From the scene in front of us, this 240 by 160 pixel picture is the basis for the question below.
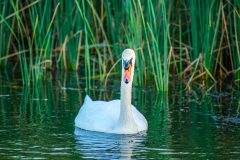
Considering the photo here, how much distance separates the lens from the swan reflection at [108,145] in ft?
25.3

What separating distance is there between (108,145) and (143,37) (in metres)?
5.27

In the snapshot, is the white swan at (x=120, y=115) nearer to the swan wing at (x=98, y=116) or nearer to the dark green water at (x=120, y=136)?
the swan wing at (x=98, y=116)

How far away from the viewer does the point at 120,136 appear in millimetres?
9031

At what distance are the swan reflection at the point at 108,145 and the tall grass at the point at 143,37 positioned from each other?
2966 mm

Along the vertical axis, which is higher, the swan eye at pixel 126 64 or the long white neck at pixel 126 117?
the swan eye at pixel 126 64

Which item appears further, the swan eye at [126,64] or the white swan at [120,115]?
the white swan at [120,115]

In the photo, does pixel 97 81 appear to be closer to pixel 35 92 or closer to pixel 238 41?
pixel 35 92

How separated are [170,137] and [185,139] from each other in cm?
21

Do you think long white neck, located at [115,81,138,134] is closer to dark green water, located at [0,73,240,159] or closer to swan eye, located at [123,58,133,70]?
dark green water, located at [0,73,240,159]

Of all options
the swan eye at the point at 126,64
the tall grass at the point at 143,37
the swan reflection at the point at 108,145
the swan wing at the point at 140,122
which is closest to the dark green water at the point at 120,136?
the swan reflection at the point at 108,145

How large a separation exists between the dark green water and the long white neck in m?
0.17

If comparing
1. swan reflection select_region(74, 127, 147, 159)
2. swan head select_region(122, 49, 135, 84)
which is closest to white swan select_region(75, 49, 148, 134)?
swan head select_region(122, 49, 135, 84)

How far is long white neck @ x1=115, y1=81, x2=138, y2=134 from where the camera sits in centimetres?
917

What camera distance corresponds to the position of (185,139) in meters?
8.59
